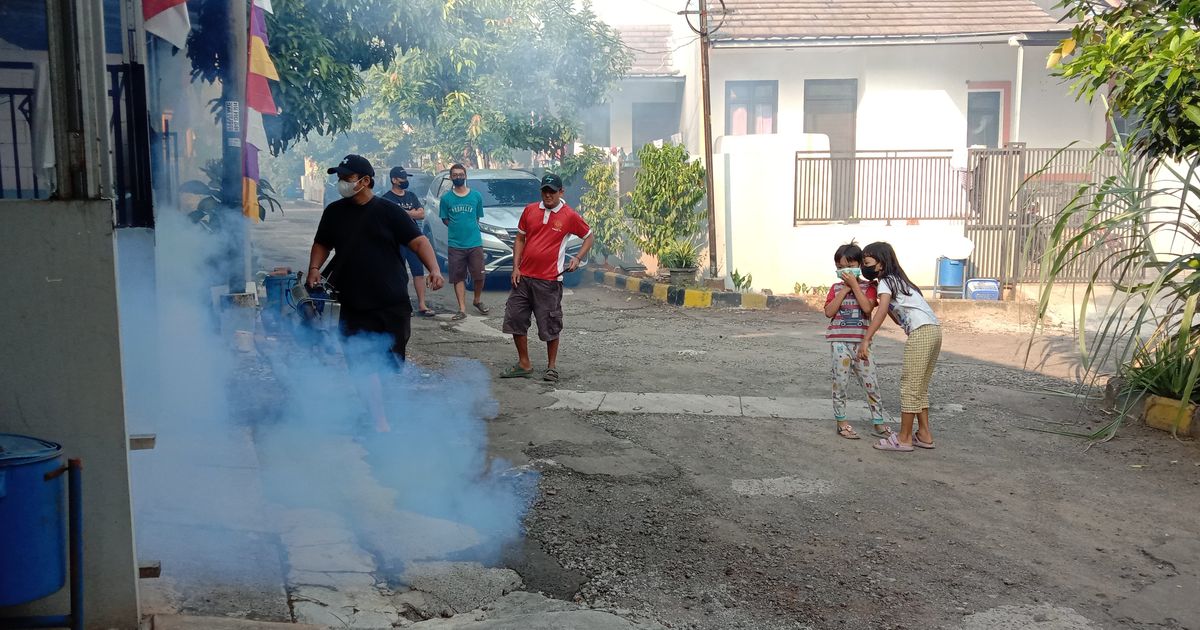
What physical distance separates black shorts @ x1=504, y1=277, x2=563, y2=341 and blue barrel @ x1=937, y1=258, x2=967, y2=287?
6.80 metres

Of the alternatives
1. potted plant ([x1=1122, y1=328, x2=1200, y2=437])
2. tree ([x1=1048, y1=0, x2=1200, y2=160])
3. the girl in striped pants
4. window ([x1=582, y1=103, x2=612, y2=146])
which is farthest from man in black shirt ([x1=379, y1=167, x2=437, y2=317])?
window ([x1=582, y1=103, x2=612, y2=146])

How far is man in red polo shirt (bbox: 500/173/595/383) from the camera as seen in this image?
824 centimetres

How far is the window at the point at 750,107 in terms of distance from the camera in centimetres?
1864

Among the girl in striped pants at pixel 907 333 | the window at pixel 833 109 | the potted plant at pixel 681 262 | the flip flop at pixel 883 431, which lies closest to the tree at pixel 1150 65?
the girl in striped pants at pixel 907 333

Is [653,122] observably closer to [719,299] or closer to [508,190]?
Answer: [508,190]

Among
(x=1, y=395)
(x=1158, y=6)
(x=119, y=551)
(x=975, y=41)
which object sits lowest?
(x=119, y=551)

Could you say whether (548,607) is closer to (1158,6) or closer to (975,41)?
(1158,6)

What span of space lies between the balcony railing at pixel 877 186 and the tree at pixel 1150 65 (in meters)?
6.24

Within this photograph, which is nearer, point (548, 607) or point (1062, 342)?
point (548, 607)

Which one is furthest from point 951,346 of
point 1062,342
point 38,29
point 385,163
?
point 385,163

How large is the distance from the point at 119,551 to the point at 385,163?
3516 centimetres

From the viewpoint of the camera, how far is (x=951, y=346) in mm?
10555

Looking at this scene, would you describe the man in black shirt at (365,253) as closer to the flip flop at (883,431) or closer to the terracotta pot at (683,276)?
the flip flop at (883,431)

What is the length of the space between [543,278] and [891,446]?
124 inches
